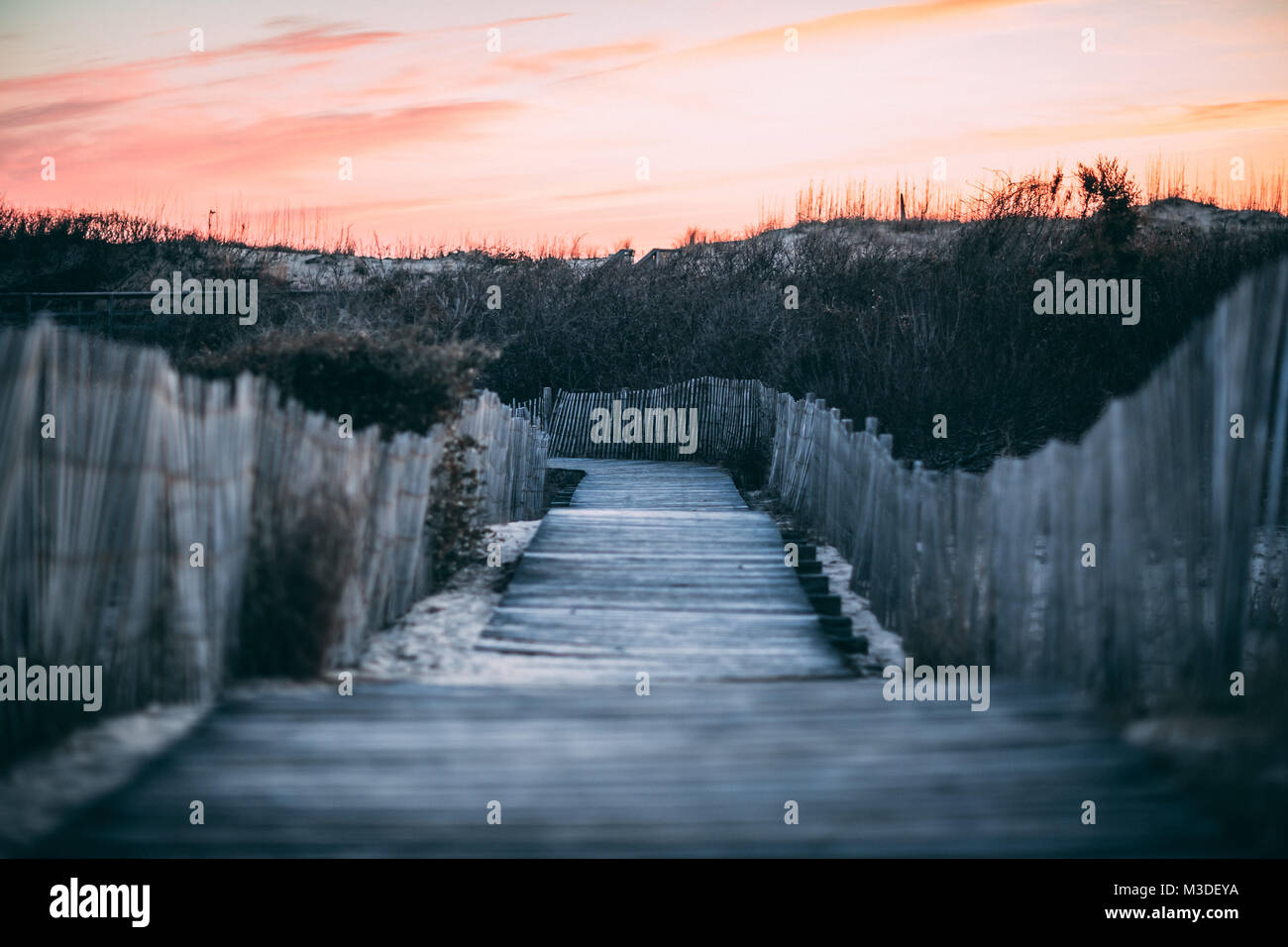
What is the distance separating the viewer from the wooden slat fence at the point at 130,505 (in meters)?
3.53

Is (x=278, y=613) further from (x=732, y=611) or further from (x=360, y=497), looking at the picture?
(x=732, y=611)

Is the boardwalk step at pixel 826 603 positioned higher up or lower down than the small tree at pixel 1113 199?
lower down

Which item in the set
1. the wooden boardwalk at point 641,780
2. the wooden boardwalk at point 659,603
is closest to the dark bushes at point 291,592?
the wooden boardwalk at point 641,780

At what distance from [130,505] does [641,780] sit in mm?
2106

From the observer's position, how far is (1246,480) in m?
3.63

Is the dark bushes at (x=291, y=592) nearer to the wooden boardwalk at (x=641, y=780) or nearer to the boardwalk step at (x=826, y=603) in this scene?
the wooden boardwalk at (x=641, y=780)

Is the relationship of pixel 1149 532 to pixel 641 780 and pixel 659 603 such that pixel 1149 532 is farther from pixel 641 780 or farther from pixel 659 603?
pixel 659 603

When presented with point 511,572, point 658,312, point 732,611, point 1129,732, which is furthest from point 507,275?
point 1129,732

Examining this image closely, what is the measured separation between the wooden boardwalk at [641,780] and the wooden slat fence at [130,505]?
1.43 ft

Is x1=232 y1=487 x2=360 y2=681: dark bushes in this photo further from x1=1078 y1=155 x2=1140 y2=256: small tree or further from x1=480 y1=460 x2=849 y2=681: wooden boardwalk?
x1=1078 y1=155 x2=1140 y2=256: small tree

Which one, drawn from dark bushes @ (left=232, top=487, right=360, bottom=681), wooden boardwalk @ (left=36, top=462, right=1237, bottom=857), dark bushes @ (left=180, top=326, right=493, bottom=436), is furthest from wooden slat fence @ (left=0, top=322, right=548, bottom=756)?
→ dark bushes @ (left=180, top=326, right=493, bottom=436)
